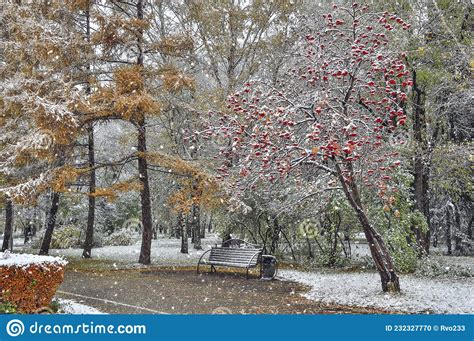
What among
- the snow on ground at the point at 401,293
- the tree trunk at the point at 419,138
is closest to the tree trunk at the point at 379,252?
the snow on ground at the point at 401,293

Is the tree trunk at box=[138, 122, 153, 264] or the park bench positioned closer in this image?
the park bench

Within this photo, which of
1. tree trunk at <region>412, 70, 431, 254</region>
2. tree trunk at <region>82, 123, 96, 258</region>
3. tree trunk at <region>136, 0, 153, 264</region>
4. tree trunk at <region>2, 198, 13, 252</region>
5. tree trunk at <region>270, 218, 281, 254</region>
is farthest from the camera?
tree trunk at <region>2, 198, 13, 252</region>

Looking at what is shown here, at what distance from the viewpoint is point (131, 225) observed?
29.3m

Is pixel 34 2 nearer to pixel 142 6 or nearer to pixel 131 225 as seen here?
pixel 142 6

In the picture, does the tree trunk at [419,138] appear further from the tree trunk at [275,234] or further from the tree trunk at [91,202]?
the tree trunk at [91,202]

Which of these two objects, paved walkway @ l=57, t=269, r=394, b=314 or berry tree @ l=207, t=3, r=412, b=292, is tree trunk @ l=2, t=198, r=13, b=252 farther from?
berry tree @ l=207, t=3, r=412, b=292

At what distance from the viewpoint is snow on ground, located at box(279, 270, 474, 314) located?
7426 millimetres

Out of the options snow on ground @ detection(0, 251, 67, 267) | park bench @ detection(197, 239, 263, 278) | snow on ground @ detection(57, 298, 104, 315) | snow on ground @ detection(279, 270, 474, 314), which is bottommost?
snow on ground @ detection(279, 270, 474, 314)

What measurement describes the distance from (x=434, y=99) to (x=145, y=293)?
946 cm

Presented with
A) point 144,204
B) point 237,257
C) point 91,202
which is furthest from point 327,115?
point 91,202

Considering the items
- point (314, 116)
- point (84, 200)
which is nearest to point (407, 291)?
point (314, 116)

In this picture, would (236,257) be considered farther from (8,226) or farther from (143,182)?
(8,226)

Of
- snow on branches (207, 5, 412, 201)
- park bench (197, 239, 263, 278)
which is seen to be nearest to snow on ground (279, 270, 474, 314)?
park bench (197, 239, 263, 278)

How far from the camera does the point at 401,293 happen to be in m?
8.15
